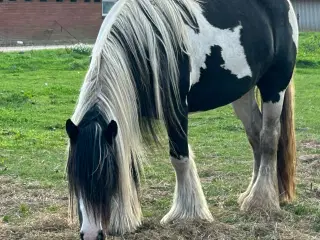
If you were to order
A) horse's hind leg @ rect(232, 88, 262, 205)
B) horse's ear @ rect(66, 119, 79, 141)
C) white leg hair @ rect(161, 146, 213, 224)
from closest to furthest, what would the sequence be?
horse's ear @ rect(66, 119, 79, 141) < white leg hair @ rect(161, 146, 213, 224) < horse's hind leg @ rect(232, 88, 262, 205)

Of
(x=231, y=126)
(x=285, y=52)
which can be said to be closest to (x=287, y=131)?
(x=285, y=52)

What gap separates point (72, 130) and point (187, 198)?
4.61 feet

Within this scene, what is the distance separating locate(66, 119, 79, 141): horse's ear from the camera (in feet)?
12.4

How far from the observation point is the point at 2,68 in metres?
15.4

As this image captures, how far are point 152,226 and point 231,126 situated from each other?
4837mm

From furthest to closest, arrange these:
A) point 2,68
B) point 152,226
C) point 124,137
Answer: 1. point 2,68
2. point 152,226
3. point 124,137

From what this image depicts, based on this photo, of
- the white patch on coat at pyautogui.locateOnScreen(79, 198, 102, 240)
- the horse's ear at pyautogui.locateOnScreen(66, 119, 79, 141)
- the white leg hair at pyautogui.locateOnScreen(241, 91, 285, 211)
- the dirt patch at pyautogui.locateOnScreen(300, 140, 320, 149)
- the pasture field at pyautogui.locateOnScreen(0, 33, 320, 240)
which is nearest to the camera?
the white patch on coat at pyautogui.locateOnScreen(79, 198, 102, 240)

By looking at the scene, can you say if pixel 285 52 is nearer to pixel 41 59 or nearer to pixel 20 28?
pixel 41 59

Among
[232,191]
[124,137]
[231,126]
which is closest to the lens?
[124,137]

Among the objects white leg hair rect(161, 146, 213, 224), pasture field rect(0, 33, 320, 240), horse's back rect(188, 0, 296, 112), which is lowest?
pasture field rect(0, 33, 320, 240)

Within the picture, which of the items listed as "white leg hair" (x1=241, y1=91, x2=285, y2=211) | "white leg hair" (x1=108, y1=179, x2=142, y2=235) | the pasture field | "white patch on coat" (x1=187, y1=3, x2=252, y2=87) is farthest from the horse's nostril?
"white leg hair" (x1=241, y1=91, x2=285, y2=211)

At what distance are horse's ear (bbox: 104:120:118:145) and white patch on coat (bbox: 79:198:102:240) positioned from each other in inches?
16.4

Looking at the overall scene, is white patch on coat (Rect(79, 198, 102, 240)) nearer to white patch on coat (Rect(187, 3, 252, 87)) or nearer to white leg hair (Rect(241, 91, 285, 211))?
white patch on coat (Rect(187, 3, 252, 87))

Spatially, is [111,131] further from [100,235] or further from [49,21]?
[49,21]
